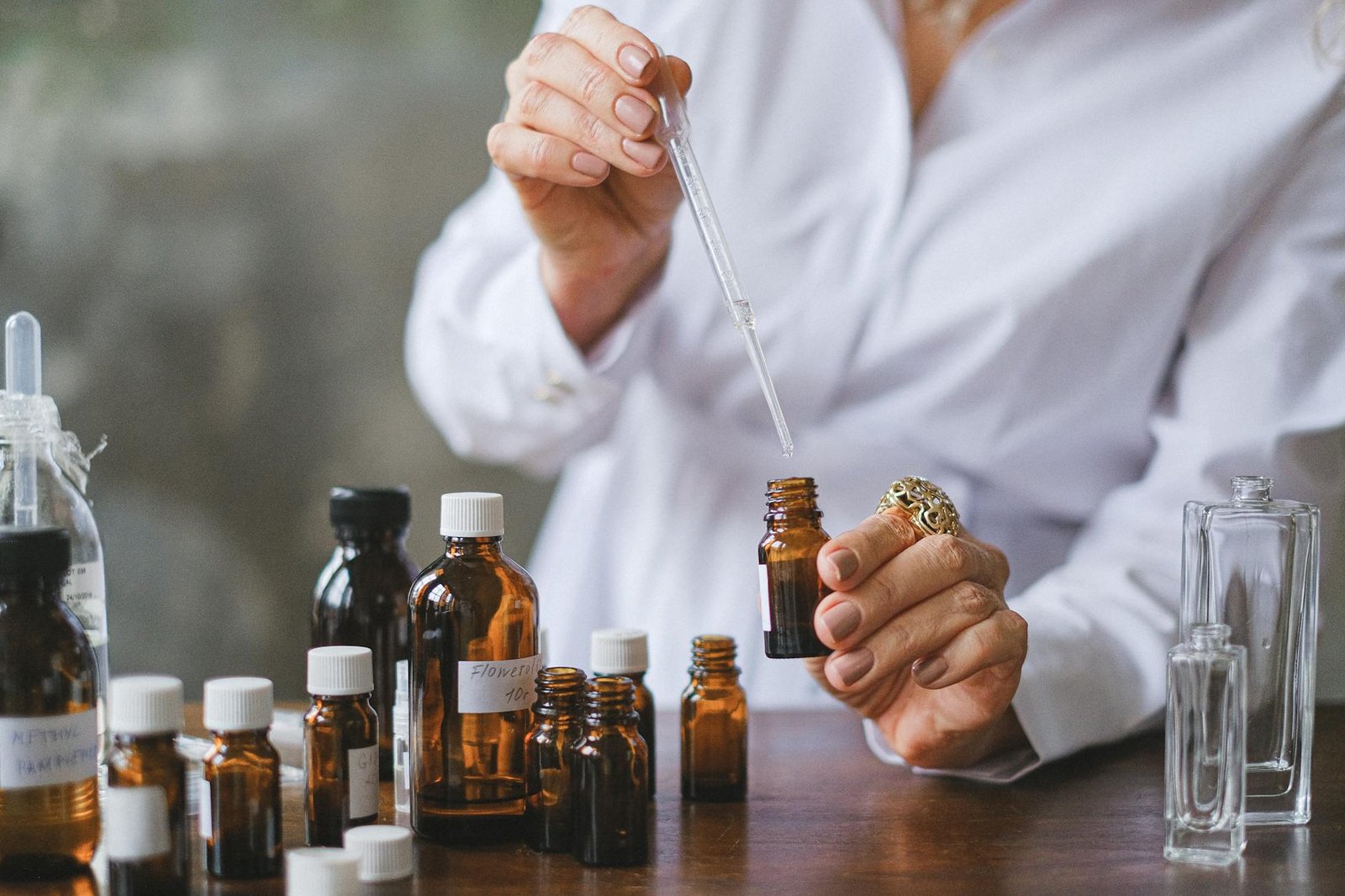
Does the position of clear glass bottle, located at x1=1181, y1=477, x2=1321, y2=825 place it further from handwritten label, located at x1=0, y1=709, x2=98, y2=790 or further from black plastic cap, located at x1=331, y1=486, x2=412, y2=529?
handwritten label, located at x1=0, y1=709, x2=98, y2=790

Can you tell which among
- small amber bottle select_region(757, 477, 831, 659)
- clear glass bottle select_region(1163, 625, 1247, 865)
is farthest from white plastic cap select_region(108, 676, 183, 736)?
clear glass bottle select_region(1163, 625, 1247, 865)

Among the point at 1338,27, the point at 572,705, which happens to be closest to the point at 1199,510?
the point at 572,705

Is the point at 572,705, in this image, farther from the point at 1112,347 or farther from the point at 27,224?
the point at 27,224

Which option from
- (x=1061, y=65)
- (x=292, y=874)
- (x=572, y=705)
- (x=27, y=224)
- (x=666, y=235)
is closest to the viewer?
(x=292, y=874)

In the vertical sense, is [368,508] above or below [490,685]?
above

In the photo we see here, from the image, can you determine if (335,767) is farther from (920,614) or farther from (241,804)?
(920,614)

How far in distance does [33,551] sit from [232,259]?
1.43m

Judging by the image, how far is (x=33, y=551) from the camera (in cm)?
73

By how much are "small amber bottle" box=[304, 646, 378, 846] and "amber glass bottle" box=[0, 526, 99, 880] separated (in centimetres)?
13

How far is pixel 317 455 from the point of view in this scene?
2.13 meters

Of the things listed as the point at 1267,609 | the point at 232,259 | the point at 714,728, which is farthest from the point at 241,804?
the point at 232,259

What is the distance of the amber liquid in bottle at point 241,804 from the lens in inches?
29.5

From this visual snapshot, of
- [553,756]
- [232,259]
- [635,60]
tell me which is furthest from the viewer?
[232,259]

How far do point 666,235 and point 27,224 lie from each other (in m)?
1.28
